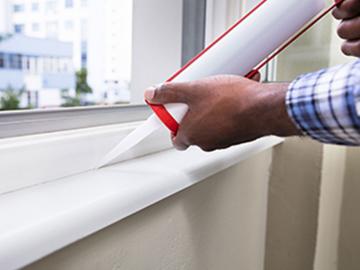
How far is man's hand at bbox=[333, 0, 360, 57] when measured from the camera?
52 cm

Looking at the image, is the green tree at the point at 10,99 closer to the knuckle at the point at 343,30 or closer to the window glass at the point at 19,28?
the window glass at the point at 19,28

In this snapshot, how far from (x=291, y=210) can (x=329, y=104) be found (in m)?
0.57

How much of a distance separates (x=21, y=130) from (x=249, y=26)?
1.00 ft

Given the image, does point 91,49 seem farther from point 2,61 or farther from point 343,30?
point 343,30

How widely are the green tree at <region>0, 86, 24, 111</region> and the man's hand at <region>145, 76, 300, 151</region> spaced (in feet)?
0.65

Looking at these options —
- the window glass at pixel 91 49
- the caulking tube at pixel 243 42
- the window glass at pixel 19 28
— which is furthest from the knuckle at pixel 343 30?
the window glass at pixel 19 28

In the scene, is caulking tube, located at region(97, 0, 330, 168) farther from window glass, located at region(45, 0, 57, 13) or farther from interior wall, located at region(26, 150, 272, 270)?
window glass, located at region(45, 0, 57, 13)

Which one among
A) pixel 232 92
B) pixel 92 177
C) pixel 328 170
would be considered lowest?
pixel 328 170

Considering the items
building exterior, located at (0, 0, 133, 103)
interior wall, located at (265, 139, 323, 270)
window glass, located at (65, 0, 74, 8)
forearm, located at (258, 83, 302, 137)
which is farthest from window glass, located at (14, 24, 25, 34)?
interior wall, located at (265, 139, 323, 270)

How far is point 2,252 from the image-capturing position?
28cm

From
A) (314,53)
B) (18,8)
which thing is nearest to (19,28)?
(18,8)

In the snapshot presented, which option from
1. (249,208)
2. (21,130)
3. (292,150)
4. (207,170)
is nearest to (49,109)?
(21,130)

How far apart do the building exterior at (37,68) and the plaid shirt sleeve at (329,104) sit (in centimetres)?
36

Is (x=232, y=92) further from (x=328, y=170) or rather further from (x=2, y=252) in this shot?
(x=328, y=170)
